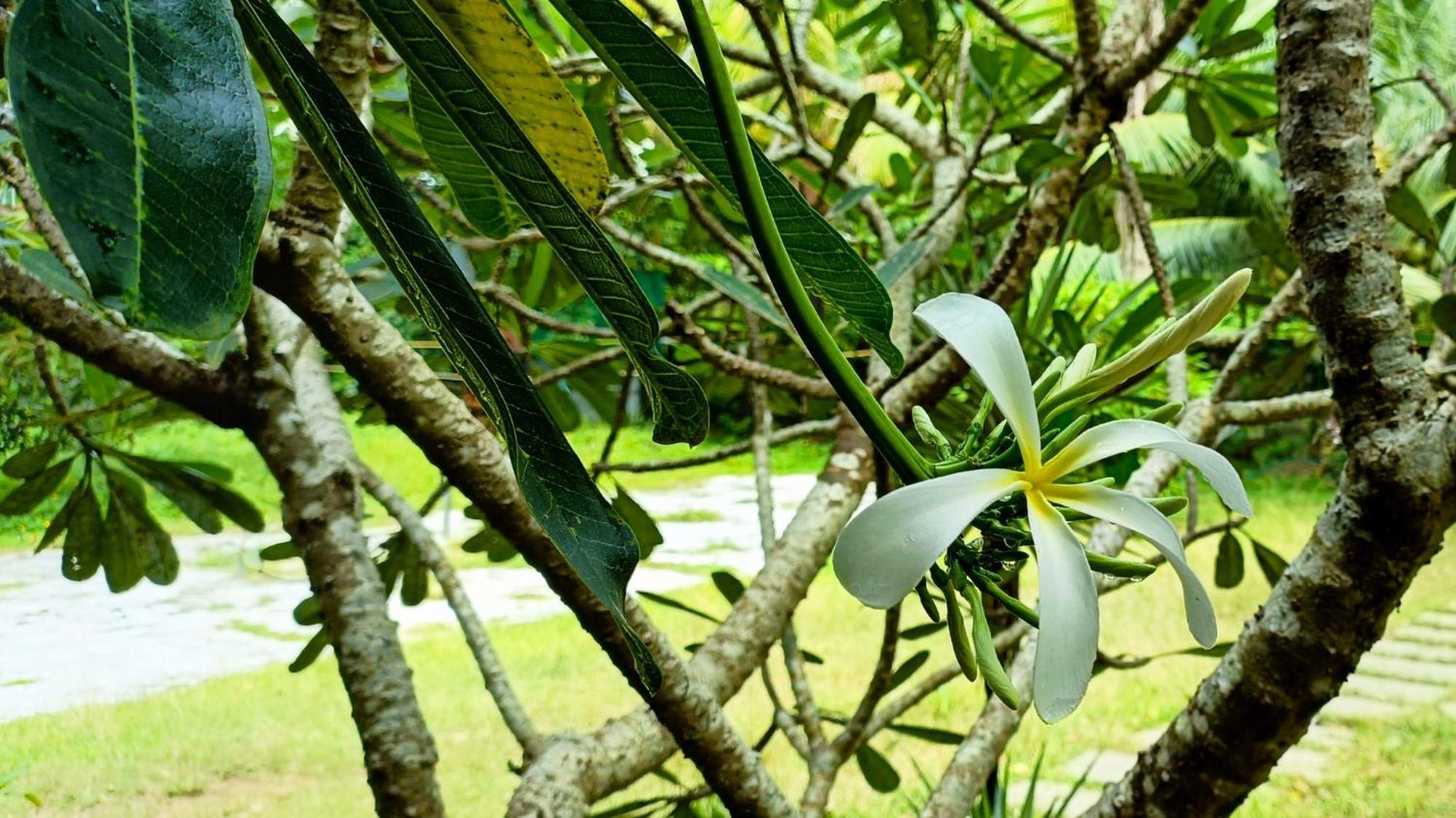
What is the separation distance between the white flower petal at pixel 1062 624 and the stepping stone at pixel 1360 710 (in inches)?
64.0

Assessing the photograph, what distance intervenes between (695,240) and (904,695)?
52 cm

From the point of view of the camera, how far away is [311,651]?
2.52 ft

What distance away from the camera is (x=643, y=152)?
38.7 inches

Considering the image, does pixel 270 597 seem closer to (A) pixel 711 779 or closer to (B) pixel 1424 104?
(A) pixel 711 779

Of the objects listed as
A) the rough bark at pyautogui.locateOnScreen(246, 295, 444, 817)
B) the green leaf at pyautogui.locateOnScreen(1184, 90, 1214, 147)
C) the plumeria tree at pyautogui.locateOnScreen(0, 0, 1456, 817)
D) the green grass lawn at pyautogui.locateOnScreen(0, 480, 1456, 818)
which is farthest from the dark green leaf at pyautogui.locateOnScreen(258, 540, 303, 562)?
the green leaf at pyautogui.locateOnScreen(1184, 90, 1214, 147)

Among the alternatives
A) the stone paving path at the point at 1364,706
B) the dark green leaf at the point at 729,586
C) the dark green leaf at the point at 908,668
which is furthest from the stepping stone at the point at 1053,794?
the dark green leaf at the point at 729,586

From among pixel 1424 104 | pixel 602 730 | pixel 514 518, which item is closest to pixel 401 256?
pixel 514 518

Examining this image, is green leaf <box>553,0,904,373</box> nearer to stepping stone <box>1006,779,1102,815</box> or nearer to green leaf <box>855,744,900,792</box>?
green leaf <box>855,744,900,792</box>

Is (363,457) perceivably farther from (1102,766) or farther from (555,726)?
(1102,766)

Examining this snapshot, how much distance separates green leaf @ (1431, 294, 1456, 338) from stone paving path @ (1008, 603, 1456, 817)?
81cm

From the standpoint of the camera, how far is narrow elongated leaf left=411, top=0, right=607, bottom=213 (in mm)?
198

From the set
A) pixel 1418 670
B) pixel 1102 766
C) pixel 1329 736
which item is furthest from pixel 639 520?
pixel 1418 670

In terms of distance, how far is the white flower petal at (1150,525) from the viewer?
0.46ft

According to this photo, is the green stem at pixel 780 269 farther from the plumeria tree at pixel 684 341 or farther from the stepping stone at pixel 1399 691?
the stepping stone at pixel 1399 691
